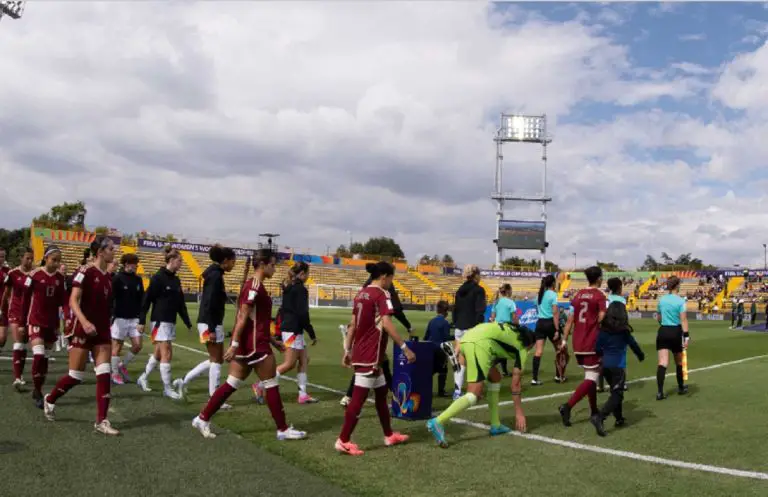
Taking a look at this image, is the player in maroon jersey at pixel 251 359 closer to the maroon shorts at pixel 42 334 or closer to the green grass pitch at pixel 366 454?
the green grass pitch at pixel 366 454

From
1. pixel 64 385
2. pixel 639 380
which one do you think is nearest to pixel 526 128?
pixel 639 380

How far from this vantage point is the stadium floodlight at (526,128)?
7806 cm

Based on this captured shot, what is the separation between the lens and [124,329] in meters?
9.84

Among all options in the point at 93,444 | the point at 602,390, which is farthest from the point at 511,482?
the point at 602,390

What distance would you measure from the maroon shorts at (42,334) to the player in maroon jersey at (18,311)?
0.96 metres

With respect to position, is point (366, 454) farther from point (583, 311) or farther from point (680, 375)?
point (680, 375)

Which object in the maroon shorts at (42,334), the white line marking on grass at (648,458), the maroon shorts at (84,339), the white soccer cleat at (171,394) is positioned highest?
the maroon shorts at (84,339)

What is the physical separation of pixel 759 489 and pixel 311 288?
53.6 meters

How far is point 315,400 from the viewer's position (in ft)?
29.5

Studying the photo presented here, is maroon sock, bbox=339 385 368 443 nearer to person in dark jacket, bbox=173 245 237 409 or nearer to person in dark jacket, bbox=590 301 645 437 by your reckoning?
person in dark jacket, bbox=173 245 237 409

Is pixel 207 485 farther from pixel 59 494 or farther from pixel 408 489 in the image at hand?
pixel 408 489

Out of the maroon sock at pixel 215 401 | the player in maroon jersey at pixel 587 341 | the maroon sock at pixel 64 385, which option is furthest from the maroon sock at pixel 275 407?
the player in maroon jersey at pixel 587 341

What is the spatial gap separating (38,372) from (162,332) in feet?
5.28

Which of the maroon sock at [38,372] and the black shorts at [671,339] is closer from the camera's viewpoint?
the maroon sock at [38,372]
